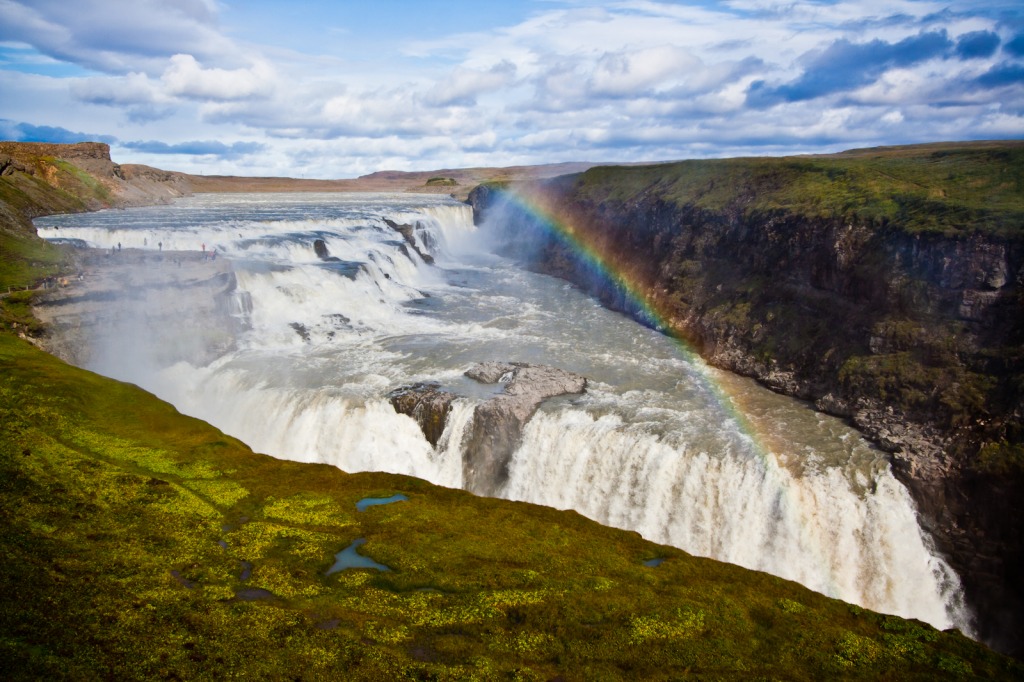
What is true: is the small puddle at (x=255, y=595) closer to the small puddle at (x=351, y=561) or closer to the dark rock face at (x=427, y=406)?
the small puddle at (x=351, y=561)

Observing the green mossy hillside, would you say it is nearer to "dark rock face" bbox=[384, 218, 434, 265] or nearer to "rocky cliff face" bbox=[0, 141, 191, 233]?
"rocky cliff face" bbox=[0, 141, 191, 233]

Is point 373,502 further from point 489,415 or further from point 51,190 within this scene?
point 51,190

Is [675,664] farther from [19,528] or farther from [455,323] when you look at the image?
[455,323]

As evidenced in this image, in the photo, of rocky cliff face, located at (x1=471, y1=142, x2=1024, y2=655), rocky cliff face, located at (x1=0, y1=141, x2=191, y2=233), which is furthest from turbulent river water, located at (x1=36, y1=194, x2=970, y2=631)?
rocky cliff face, located at (x1=0, y1=141, x2=191, y2=233)

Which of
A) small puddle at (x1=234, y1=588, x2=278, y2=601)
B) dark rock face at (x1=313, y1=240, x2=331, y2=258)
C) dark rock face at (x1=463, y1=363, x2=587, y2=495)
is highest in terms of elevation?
dark rock face at (x1=313, y1=240, x2=331, y2=258)

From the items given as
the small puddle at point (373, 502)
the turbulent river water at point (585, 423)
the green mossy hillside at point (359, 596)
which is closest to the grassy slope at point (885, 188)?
the turbulent river water at point (585, 423)

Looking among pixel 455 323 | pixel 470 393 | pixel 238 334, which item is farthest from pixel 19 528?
pixel 455 323

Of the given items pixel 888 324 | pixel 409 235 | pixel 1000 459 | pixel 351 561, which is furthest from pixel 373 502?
pixel 409 235

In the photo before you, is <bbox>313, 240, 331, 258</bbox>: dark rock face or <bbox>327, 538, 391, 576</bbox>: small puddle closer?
<bbox>327, 538, 391, 576</bbox>: small puddle
